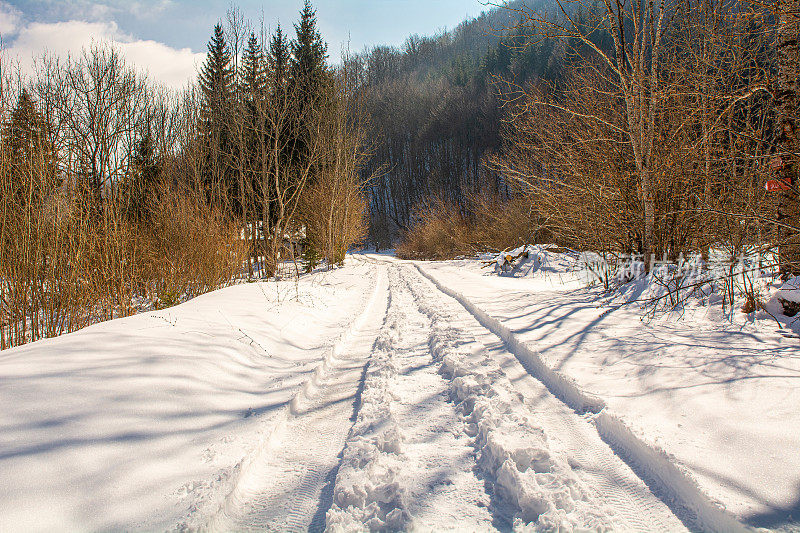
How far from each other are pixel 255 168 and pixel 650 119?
1475 centimetres

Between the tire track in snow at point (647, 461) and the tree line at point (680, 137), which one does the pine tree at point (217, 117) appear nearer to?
the tree line at point (680, 137)

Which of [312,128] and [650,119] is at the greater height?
[312,128]

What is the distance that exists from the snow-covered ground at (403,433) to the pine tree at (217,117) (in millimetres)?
13898

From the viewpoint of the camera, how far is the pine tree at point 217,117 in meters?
16.3

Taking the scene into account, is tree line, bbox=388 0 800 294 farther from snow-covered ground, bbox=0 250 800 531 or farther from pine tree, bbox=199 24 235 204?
pine tree, bbox=199 24 235 204

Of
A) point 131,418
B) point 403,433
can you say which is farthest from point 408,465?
point 131,418

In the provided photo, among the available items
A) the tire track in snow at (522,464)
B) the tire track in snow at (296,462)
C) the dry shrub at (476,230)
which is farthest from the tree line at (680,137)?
the dry shrub at (476,230)

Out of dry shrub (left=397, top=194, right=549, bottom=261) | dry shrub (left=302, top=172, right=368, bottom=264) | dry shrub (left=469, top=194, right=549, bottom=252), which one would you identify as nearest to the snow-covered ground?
dry shrub (left=397, top=194, right=549, bottom=261)

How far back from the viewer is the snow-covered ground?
1.81 meters

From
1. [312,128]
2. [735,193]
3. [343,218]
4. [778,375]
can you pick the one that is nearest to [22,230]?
[778,375]

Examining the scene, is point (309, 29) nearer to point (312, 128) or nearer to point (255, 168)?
point (312, 128)

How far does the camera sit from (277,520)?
6.15 ft

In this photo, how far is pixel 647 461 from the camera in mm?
2230

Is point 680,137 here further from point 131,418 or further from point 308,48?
point 308,48
